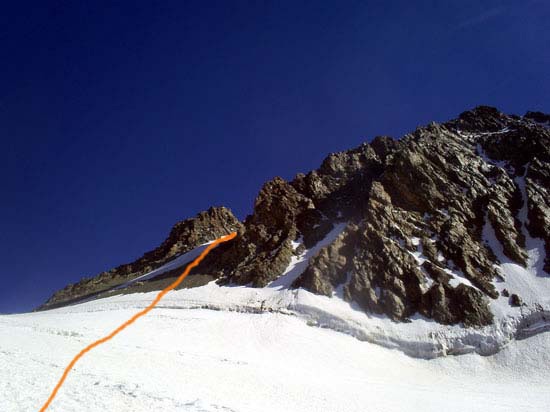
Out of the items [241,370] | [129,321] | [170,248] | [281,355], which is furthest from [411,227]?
[170,248]

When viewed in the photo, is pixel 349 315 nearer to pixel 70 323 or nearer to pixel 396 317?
pixel 396 317

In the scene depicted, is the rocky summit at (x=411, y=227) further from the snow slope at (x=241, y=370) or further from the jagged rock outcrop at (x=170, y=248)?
the snow slope at (x=241, y=370)

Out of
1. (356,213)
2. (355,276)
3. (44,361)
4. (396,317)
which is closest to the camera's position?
(44,361)

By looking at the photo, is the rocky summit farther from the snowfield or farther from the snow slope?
the snow slope

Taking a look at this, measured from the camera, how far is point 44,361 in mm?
18797

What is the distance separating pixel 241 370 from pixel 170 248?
6504cm

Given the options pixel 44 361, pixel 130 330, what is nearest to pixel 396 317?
pixel 130 330

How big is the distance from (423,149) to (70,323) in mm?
54079

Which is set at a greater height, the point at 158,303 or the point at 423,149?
the point at 423,149

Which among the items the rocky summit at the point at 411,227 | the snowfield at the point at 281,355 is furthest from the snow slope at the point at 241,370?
the rocky summit at the point at 411,227

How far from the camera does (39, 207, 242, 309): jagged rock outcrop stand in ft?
241

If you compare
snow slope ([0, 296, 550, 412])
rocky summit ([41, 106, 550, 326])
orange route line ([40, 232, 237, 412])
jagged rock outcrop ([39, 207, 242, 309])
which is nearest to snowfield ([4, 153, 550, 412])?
snow slope ([0, 296, 550, 412])

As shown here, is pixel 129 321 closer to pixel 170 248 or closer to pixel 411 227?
pixel 411 227

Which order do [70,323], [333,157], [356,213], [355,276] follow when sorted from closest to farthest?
1. [70,323]
2. [355,276]
3. [356,213]
4. [333,157]
